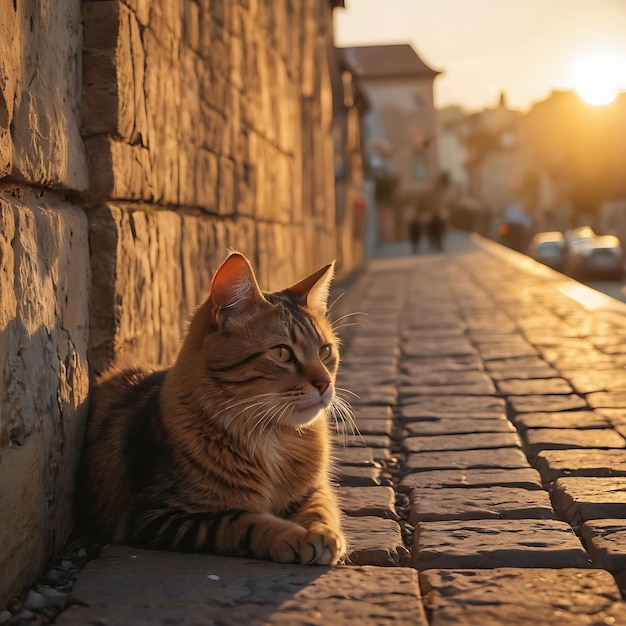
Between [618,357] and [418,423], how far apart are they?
2.48 meters

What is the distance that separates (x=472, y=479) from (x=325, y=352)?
0.89 m

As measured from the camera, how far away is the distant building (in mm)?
64250

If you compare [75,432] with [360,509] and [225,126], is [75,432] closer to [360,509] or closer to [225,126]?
[360,509]

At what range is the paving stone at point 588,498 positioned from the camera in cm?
324

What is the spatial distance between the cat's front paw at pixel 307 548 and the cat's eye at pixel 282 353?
62 cm

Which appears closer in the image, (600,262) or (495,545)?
(495,545)

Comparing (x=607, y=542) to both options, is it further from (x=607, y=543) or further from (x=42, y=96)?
(x=42, y=96)

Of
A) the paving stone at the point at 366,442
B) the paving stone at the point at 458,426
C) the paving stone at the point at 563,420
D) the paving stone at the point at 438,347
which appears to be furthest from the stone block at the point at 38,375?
the paving stone at the point at 438,347

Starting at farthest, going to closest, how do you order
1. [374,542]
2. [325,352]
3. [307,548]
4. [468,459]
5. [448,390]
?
1. [448,390]
2. [468,459]
3. [325,352]
4. [374,542]
5. [307,548]

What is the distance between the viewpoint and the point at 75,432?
325 cm

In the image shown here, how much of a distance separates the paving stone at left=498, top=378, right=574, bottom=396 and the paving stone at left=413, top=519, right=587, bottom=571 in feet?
7.82

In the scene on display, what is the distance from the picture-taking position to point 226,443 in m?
3.13

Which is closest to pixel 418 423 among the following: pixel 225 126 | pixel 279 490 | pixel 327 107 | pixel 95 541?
pixel 279 490

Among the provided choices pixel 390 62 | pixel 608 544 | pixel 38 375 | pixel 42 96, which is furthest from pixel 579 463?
pixel 390 62
